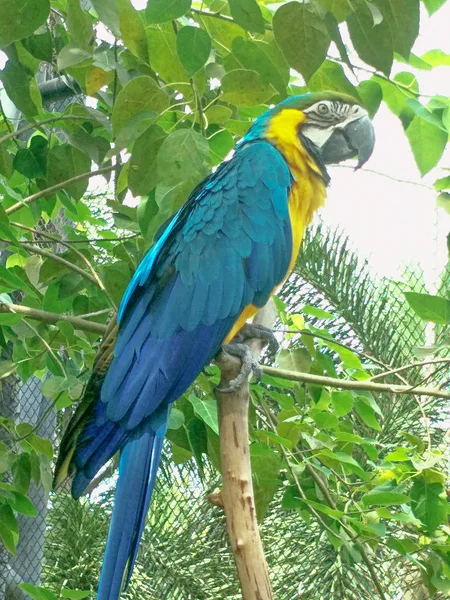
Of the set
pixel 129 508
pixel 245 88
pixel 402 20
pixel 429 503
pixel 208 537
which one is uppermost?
pixel 208 537

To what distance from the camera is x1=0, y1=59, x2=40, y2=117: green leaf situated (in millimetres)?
775

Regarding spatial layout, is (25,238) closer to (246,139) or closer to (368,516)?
(246,139)

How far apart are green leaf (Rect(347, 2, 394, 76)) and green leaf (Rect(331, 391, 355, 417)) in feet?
1.76

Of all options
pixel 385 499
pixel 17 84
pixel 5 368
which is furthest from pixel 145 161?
pixel 385 499

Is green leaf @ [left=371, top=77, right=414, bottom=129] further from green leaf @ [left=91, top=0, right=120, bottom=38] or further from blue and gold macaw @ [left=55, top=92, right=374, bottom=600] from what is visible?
green leaf @ [left=91, top=0, right=120, bottom=38]

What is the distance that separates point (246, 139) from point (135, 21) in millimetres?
359

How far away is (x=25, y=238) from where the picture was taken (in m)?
1.30

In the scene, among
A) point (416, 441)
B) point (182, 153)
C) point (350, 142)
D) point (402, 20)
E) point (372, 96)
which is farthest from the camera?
point (350, 142)

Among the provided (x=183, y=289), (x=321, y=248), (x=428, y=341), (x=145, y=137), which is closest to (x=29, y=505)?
(x=183, y=289)

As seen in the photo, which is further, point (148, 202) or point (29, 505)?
point (29, 505)

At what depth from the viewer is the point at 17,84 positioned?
2.57 ft

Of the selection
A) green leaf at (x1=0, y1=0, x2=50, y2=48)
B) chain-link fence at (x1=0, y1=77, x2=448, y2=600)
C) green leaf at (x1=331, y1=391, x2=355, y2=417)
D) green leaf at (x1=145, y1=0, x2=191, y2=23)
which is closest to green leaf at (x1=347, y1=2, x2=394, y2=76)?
green leaf at (x1=145, y1=0, x2=191, y2=23)

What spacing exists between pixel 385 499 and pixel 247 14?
0.59 m

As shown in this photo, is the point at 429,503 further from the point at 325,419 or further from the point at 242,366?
the point at 242,366
